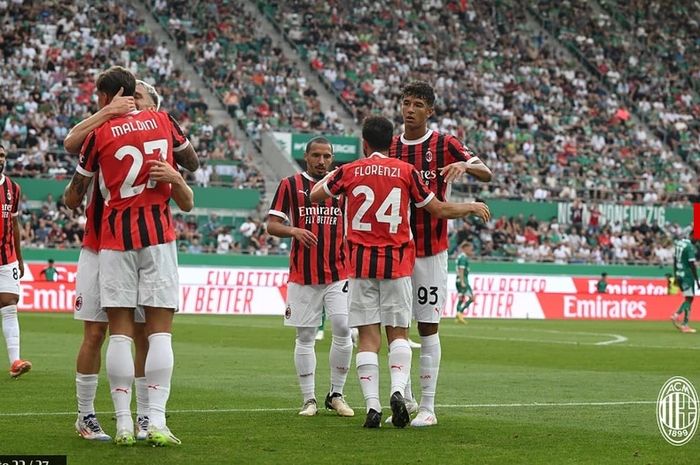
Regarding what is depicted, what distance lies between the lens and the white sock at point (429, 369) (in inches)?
Answer: 403

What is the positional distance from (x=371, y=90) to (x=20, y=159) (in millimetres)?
15656

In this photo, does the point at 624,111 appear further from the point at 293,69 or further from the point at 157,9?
the point at 157,9

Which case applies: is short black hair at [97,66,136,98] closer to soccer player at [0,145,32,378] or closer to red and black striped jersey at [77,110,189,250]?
red and black striped jersey at [77,110,189,250]

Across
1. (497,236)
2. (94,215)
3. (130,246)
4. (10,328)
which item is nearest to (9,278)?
(10,328)

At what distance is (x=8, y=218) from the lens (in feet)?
48.2

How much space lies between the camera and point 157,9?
48.8 meters

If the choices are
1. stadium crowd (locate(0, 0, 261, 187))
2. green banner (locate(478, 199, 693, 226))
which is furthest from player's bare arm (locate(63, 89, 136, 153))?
green banner (locate(478, 199, 693, 226))

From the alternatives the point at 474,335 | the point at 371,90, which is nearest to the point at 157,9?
the point at 371,90

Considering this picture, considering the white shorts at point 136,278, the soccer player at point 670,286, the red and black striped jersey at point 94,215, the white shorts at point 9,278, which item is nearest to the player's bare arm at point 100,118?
the red and black striped jersey at point 94,215

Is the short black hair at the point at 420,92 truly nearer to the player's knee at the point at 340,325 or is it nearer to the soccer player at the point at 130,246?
the player's knee at the point at 340,325

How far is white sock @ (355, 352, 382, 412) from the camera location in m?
9.88

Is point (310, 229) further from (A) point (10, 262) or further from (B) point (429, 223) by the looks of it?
(A) point (10, 262)

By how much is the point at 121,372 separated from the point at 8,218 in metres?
6.80

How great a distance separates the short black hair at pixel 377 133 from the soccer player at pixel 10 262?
605 cm
